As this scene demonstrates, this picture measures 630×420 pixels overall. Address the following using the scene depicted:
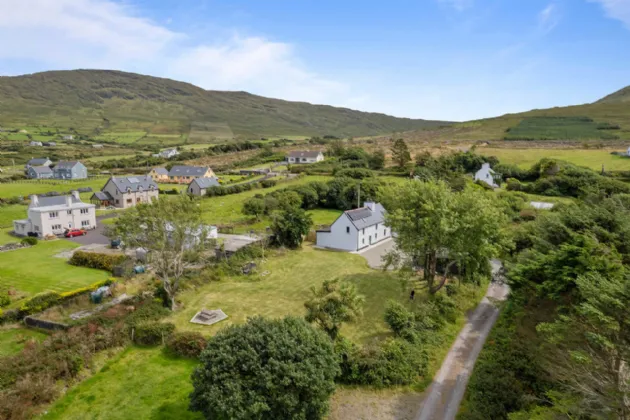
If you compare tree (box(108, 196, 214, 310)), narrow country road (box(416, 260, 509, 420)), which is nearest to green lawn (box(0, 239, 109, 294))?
Answer: tree (box(108, 196, 214, 310))

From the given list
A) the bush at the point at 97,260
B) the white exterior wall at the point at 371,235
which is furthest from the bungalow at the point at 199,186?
the white exterior wall at the point at 371,235

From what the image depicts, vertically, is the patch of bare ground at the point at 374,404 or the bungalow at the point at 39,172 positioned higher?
the bungalow at the point at 39,172

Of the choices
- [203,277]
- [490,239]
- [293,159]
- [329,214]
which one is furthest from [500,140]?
[203,277]

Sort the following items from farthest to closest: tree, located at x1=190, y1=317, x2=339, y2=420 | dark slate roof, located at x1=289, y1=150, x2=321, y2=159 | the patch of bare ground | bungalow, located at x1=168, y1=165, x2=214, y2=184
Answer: dark slate roof, located at x1=289, y1=150, x2=321, y2=159 < bungalow, located at x1=168, y1=165, x2=214, y2=184 < the patch of bare ground < tree, located at x1=190, y1=317, x2=339, y2=420

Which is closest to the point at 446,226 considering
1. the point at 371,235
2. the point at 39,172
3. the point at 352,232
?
the point at 352,232

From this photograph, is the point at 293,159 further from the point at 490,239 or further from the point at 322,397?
the point at 322,397

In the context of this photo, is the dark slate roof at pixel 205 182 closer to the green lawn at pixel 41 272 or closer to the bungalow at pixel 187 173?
the bungalow at pixel 187 173

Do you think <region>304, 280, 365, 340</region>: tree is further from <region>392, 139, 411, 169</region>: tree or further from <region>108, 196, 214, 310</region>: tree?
<region>392, 139, 411, 169</region>: tree
